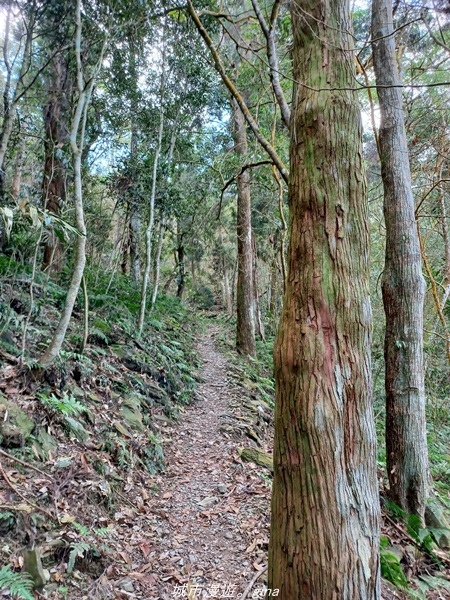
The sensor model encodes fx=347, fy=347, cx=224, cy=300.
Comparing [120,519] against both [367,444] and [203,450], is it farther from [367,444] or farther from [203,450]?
[367,444]

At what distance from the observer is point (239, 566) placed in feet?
9.75

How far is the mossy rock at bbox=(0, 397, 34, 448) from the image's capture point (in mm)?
2990

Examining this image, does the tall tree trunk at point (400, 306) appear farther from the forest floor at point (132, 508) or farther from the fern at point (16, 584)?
the fern at point (16, 584)

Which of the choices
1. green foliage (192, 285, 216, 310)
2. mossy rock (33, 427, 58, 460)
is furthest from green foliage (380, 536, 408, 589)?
green foliage (192, 285, 216, 310)

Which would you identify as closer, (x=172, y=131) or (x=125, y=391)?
(x=125, y=391)

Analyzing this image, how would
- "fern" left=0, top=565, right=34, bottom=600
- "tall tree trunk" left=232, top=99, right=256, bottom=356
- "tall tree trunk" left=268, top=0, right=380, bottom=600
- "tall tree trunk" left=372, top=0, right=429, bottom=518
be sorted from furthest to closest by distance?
1. "tall tree trunk" left=232, top=99, right=256, bottom=356
2. "tall tree trunk" left=372, top=0, right=429, bottom=518
3. "fern" left=0, top=565, right=34, bottom=600
4. "tall tree trunk" left=268, top=0, right=380, bottom=600

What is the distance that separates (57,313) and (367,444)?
17.8 ft

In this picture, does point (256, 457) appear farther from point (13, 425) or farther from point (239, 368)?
point (239, 368)

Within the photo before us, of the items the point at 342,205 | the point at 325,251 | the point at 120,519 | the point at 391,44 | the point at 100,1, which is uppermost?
the point at 100,1

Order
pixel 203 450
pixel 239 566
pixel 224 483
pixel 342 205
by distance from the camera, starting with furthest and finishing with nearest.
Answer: pixel 203 450
pixel 224 483
pixel 239 566
pixel 342 205

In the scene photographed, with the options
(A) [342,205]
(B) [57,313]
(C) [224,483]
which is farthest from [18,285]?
(A) [342,205]

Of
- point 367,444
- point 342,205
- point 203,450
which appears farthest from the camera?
point 203,450

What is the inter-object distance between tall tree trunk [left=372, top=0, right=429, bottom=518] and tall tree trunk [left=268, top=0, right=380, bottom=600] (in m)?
2.58

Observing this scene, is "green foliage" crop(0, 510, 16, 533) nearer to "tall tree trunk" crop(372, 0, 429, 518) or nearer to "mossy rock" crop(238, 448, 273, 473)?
"mossy rock" crop(238, 448, 273, 473)
